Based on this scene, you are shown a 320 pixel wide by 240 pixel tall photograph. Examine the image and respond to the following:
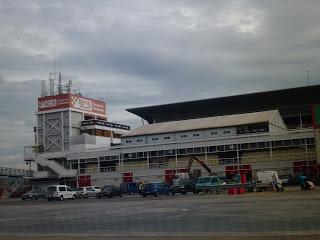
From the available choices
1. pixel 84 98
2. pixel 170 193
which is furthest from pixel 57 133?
pixel 170 193

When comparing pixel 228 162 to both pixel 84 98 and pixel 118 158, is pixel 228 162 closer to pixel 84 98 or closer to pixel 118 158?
pixel 118 158

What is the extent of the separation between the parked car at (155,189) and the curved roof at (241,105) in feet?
160

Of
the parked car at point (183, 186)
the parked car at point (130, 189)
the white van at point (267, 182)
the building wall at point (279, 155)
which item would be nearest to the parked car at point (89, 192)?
the parked car at point (130, 189)

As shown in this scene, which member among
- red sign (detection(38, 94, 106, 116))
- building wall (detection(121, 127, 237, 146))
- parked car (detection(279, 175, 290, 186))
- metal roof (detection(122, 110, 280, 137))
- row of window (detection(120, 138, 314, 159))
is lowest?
parked car (detection(279, 175, 290, 186))

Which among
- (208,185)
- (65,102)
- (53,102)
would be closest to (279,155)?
(208,185)

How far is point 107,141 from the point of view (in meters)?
113

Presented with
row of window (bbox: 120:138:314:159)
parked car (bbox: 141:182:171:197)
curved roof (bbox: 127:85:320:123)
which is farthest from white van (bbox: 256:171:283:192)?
curved roof (bbox: 127:85:320:123)

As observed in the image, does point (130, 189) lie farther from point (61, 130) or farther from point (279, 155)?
point (61, 130)

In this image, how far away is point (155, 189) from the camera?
5922cm

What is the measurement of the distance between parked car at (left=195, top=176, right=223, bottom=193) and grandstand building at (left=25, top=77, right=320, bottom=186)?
56.4 ft

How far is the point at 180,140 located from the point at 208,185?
3296 centimetres

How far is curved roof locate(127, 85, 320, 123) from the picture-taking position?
10231 centimetres

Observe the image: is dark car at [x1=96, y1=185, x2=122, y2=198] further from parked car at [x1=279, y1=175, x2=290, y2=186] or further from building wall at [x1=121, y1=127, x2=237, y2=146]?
building wall at [x1=121, y1=127, x2=237, y2=146]

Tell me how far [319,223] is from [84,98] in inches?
3872
